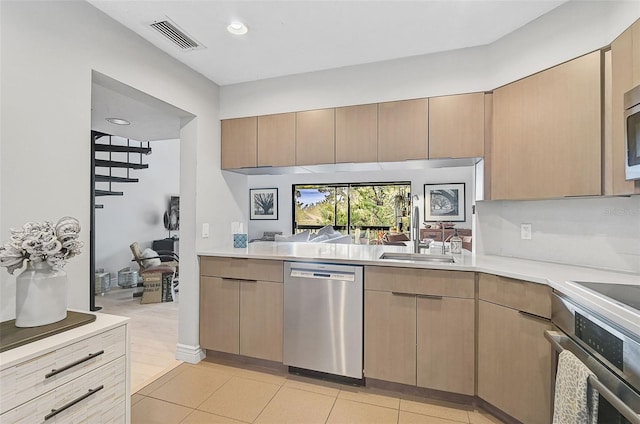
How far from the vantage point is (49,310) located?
4.30 ft

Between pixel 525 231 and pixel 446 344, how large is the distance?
103 centimetres

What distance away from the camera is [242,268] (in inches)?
98.9

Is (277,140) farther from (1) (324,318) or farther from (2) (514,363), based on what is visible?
(2) (514,363)

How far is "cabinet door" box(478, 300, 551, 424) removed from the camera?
5.30 ft

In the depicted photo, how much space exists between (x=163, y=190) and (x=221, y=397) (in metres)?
5.21

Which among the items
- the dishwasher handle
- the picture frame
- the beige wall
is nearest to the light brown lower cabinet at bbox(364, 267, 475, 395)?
the dishwasher handle

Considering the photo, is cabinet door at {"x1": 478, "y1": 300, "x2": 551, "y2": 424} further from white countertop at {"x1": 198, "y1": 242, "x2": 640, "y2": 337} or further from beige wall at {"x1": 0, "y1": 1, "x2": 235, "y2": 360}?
beige wall at {"x1": 0, "y1": 1, "x2": 235, "y2": 360}

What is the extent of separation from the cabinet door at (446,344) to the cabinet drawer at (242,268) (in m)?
1.10

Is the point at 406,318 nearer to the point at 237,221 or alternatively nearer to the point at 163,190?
the point at 237,221

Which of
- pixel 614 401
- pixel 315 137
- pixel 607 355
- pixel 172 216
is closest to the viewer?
pixel 614 401

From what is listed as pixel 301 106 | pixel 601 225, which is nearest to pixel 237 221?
pixel 301 106

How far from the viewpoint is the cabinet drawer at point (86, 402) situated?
1.09m

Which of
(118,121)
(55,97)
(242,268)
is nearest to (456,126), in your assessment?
(242,268)

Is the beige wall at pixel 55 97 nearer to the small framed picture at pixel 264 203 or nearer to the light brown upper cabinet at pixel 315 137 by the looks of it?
the light brown upper cabinet at pixel 315 137
